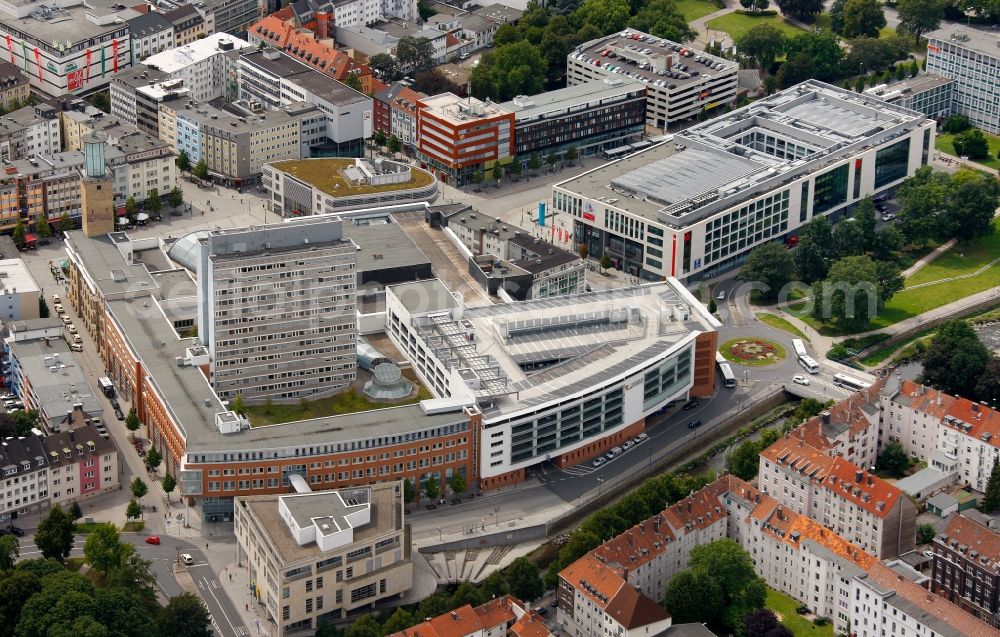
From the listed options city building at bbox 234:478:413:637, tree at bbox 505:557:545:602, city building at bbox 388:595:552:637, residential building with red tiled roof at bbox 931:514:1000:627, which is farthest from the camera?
tree at bbox 505:557:545:602

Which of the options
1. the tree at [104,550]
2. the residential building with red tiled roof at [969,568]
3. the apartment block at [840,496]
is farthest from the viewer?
the apartment block at [840,496]

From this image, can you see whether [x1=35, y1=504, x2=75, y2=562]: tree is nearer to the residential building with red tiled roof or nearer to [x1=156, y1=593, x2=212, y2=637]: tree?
[x1=156, y1=593, x2=212, y2=637]: tree

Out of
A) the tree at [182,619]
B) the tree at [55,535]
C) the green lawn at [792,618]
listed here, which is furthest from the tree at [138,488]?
the green lawn at [792,618]

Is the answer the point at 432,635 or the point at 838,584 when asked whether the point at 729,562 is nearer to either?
the point at 838,584

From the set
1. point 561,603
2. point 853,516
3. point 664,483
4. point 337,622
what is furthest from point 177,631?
point 853,516

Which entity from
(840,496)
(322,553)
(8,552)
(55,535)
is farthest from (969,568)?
(8,552)

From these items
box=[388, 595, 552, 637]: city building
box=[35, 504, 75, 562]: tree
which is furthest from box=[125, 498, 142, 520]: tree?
box=[388, 595, 552, 637]: city building

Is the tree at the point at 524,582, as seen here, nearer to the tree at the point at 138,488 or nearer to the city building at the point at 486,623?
the city building at the point at 486,623
